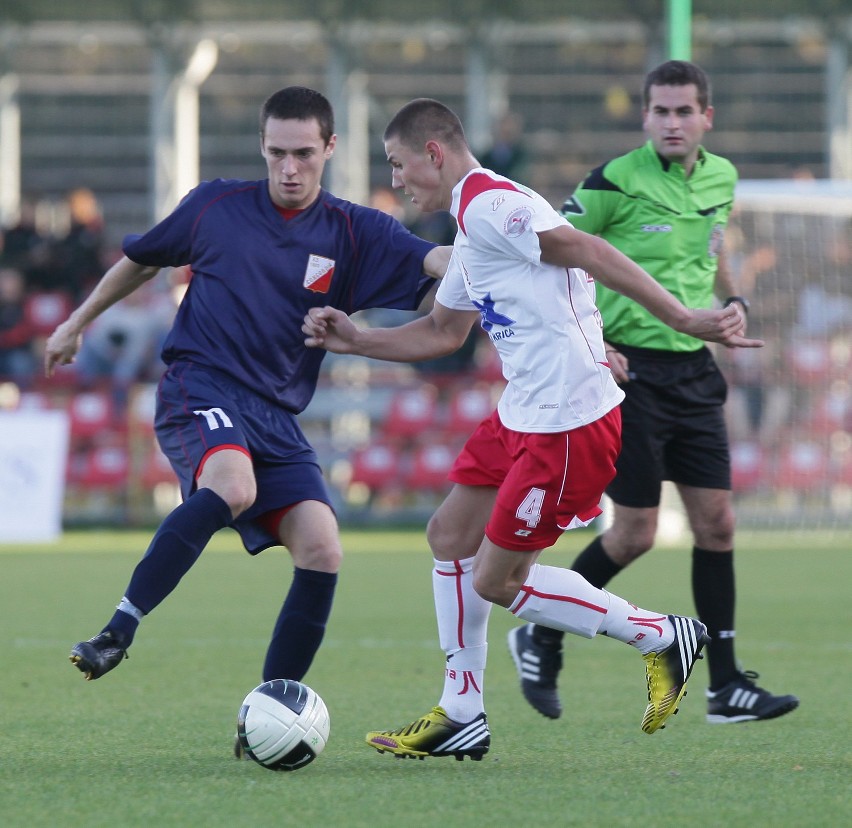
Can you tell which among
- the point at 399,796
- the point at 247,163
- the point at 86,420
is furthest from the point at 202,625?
the point at 247,163

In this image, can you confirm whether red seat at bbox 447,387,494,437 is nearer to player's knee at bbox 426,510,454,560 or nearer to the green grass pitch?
the green grass pitch

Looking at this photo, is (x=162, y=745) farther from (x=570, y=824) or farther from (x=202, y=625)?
(x=202, y=625)

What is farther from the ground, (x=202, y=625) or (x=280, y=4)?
(x=280, y=4)

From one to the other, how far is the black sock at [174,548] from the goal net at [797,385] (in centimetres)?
987

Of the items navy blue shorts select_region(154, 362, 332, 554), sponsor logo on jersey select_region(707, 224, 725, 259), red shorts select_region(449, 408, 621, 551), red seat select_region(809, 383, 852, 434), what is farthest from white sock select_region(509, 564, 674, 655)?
red seat select_region(809, 383, 852, 434)

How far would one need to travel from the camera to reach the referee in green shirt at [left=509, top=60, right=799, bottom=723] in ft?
18.9

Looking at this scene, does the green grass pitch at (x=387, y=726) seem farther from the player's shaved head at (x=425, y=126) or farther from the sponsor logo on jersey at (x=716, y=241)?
the player's shaved head at (x=425, y=126)

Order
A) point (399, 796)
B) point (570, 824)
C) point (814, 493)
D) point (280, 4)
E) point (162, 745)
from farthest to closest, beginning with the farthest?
point (280, 4)
point (814, 493)
point (162, 745)
point (399, 796)
point (570, 824)

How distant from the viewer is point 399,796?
4.07 m

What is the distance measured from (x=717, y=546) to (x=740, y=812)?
6.97 ft

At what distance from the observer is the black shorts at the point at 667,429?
19.0ft

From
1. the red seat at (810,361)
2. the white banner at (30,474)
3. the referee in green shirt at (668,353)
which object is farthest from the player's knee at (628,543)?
the red seat at (810,361)

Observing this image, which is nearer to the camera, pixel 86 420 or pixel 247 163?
pixel 86 420

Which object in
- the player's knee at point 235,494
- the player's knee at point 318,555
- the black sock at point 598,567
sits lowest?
the black sock at point 598,567
